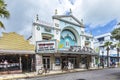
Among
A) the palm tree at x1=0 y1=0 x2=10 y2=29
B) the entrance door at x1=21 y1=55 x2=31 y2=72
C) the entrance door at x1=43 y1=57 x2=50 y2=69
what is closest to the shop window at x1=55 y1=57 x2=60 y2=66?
the entrance door at x1=43 y1=57 x2=50 y2=69

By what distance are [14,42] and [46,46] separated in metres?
5.12

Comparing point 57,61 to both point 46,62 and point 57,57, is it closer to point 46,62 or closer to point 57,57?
point 57,57

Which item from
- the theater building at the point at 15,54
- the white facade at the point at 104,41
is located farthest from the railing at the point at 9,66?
the white facade at the point at 104,41

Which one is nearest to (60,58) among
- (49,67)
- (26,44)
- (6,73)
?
(49,67)

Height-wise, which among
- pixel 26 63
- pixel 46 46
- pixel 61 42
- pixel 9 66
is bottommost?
pixel 9 66

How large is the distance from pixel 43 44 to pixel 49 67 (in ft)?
15.6

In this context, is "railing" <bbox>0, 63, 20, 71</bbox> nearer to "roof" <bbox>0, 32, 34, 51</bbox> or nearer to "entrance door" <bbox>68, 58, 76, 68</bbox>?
"roof" <bbox>0, 32, 34, 51</bbox>

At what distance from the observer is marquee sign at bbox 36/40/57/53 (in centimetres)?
3146

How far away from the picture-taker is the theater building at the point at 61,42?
32.0 m

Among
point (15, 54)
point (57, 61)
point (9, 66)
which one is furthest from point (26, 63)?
point (57, 61)

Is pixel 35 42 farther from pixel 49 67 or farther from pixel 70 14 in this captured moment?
pixel 70 14

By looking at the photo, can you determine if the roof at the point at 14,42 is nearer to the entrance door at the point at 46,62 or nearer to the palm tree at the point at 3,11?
the entrance door at the point at 46,62

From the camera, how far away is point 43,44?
31.8m

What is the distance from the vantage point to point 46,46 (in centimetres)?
3178
